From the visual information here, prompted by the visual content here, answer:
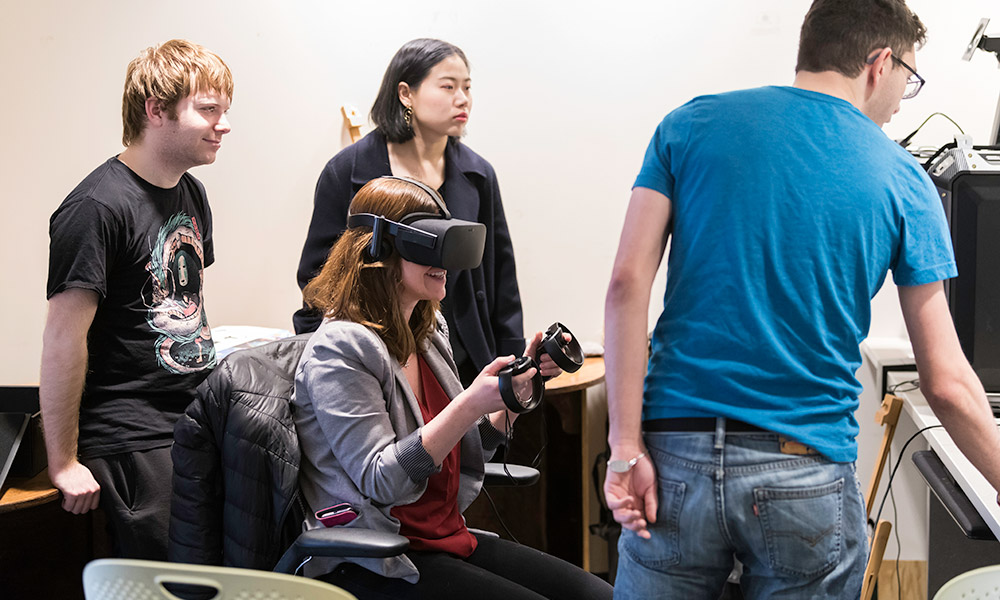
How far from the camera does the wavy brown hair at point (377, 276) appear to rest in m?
1.55

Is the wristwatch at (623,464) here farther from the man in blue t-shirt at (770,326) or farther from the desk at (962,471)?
the desk at (962,471)

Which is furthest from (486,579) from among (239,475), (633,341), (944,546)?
(944,546)

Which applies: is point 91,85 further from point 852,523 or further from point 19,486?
point 852,523

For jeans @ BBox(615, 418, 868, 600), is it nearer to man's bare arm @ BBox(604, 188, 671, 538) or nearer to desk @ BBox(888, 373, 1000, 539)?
man's bare arm @ BBox(604, 188, 671, 538)

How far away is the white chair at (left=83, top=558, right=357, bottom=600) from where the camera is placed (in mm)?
1038

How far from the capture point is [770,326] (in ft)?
3.74

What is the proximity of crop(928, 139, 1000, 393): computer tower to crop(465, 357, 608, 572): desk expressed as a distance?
3.12 feet

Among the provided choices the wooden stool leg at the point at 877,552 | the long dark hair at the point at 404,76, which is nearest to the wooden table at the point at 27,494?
the long dark hair at the point at 404,76

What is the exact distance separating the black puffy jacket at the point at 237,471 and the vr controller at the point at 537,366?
1.20 ft

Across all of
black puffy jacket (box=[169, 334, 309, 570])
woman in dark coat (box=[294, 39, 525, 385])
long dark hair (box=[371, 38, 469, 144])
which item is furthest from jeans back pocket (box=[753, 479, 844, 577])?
long dark hair (box=[371, 38, 469, 144])

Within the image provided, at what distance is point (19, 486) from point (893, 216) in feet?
5.47

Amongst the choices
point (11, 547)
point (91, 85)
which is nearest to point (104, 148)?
point (91, 85)

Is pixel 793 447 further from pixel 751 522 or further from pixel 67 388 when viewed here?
pixel 67 388

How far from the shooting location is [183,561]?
59.6 inches
